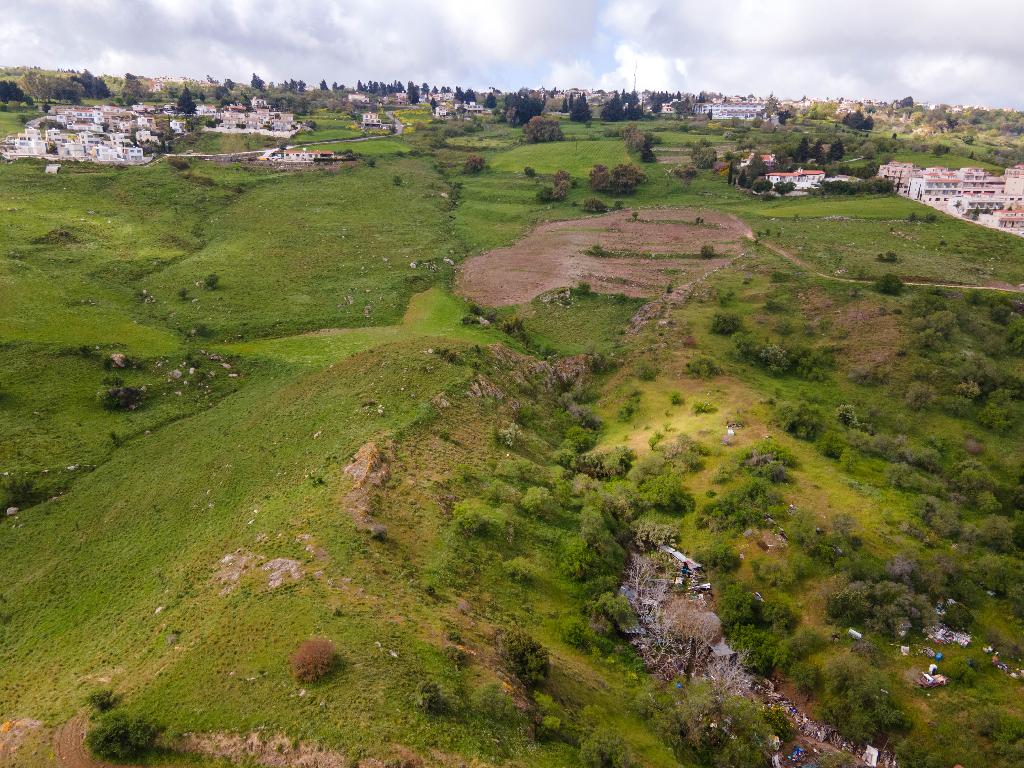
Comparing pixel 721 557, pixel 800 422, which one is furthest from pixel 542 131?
pixel 721 557

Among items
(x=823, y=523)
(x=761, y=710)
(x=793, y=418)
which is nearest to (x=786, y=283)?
(x=793, y=418)

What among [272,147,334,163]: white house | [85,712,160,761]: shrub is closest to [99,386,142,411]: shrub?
[85,712,160,761]: shrub

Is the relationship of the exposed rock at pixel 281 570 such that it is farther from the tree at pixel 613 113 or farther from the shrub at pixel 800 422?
the tree at pixel 613 113

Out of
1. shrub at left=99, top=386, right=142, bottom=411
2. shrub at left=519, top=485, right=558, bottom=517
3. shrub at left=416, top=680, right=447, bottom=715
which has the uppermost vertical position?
shrub at left=99, top=386, right=142, bottom=411

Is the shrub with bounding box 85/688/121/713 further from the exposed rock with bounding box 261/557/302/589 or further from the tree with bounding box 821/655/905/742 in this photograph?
the tree with bounding box 821/655/905/742

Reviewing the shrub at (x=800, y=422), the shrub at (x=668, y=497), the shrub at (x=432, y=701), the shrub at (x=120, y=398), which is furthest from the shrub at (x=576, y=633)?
the shrub at (x=120, y=398)

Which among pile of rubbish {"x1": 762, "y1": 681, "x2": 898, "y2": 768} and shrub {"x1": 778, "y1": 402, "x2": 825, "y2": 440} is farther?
shrub {"x1": 778, "y1": 402, "x2": 825, "y2": 440}

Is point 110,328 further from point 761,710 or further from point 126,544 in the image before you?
point 761,710

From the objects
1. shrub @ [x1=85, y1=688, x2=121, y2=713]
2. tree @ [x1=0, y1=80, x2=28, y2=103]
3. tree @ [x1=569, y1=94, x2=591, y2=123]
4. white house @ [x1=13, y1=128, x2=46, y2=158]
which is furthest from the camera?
tree @ [x1=569, y1=94, x2=591, y2=123]
